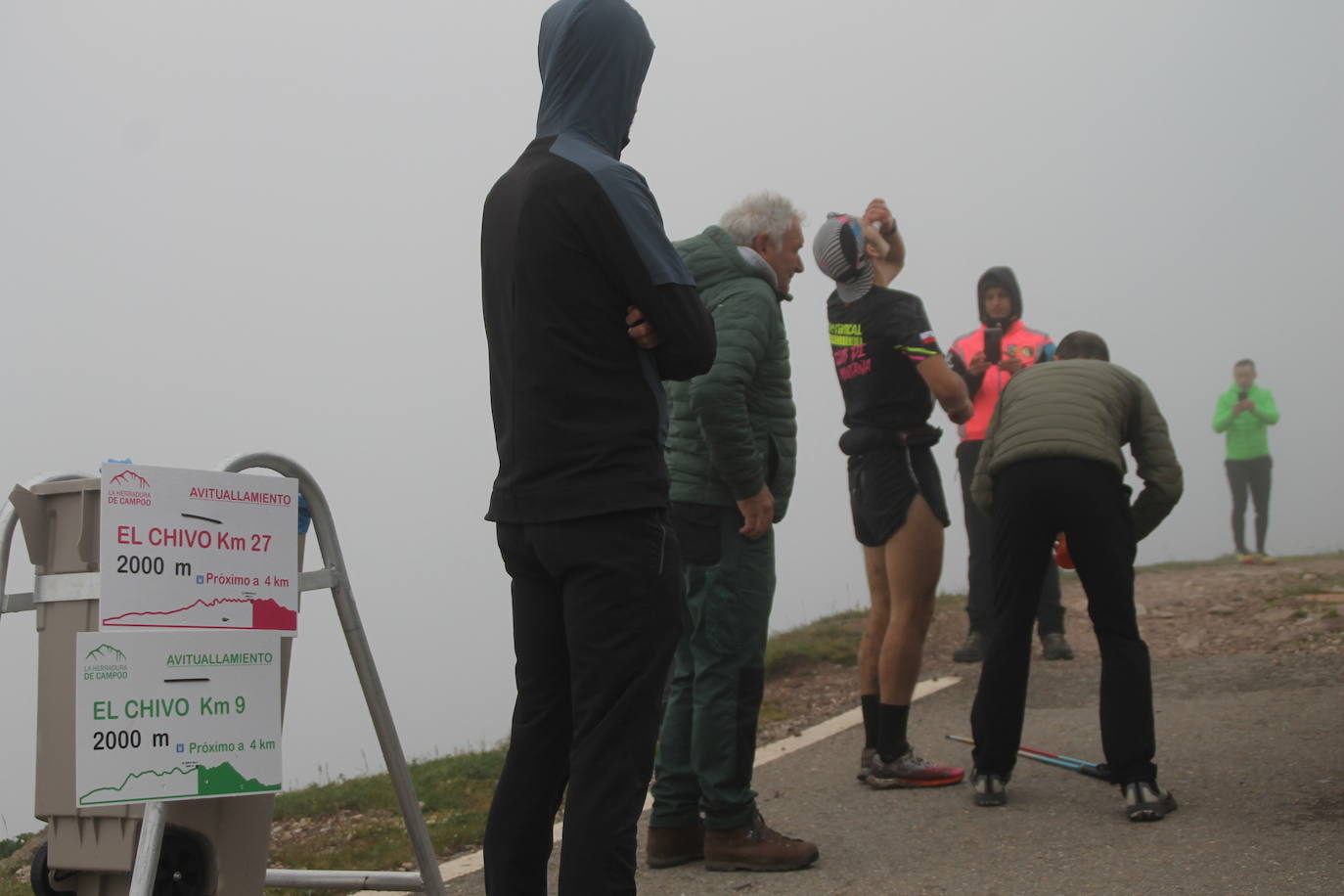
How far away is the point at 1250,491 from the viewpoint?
13.3 metres

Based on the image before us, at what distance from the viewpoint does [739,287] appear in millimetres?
4469

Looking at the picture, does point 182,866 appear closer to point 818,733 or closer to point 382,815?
point 382,815

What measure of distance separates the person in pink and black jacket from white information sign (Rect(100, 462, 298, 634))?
550 cm

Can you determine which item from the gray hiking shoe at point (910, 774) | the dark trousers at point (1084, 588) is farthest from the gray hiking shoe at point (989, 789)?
the gray hiking shoe at point (910, 774)

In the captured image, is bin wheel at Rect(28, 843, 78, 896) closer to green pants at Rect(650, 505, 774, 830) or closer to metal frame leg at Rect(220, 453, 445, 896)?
metal frame leg at Rect(220, 453, 445, 896)

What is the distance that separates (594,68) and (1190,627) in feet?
23.4

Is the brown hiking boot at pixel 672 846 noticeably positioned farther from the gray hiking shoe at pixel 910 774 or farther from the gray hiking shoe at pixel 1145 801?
the gray hiking shoe at pixel 1145 801

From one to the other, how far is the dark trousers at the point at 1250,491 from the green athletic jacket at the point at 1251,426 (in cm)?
8

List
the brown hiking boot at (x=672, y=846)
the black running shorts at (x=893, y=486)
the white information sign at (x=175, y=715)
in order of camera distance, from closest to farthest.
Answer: the white information sign at (x=175, y=715) < the brown hiking boot at (x=672, y=846) < the black running shorts at (x=893, y=486)

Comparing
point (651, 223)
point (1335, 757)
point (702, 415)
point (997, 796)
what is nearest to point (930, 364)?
point (702, 415)

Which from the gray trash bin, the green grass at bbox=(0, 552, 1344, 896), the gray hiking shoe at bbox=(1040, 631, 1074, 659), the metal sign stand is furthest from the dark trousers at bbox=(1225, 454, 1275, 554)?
the gray trash bin

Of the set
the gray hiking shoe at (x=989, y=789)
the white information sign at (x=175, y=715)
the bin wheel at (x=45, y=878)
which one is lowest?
the gray hiking shoe at (x=989, y=789)

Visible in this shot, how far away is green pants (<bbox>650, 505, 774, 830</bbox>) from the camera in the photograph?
434cm

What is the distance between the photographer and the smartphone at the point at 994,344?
8117mm
